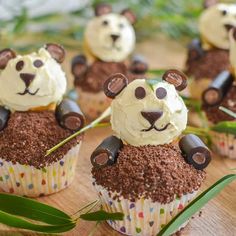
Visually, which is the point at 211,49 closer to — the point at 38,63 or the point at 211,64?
the point at 211,64

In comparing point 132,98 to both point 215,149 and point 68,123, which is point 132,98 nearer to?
point 68,123

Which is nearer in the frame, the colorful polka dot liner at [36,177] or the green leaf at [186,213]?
the green leaf at [186,213]

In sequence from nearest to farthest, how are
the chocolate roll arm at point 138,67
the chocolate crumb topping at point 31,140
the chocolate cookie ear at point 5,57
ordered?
the chocolate crumb topping at point 31,140 < the chocolate cookie ear at point 5,57 < the chocolate roll arm at point 138,67

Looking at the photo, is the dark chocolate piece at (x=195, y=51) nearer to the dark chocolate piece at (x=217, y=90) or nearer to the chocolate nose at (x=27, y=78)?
the dark chocolate piece at (x=217, y=90)

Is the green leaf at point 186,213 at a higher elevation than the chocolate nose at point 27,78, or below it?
below

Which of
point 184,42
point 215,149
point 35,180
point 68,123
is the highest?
point 68,123

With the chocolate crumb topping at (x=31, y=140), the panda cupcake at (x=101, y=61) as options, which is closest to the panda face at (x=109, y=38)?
the panda cupcake at (x=101, y=61)

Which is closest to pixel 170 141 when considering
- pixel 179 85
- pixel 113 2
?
pixel 179 85
